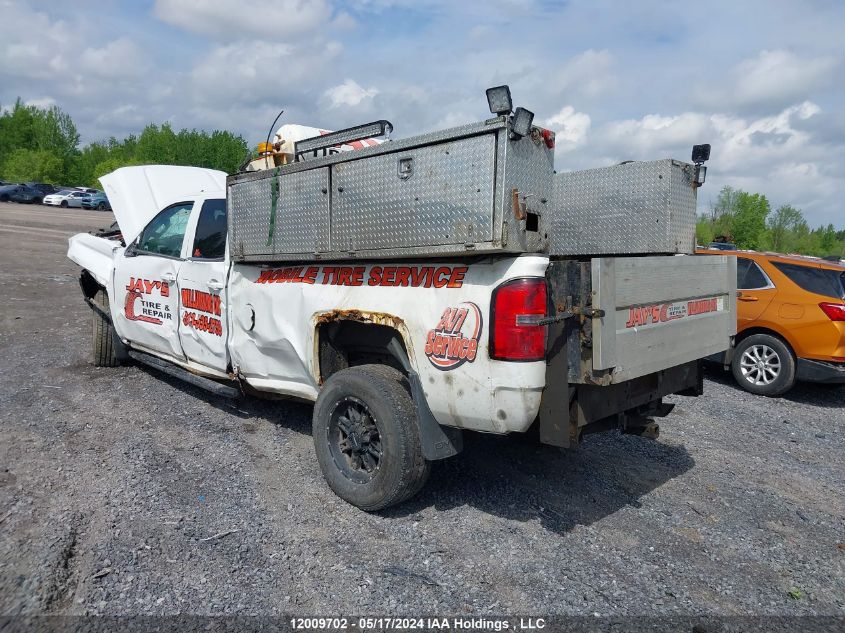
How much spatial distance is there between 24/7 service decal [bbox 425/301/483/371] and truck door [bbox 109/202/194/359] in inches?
116

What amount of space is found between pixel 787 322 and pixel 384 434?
18.8ft

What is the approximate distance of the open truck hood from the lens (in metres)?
6.56

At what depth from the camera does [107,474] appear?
4.12 meters

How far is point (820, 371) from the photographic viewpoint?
684 cm

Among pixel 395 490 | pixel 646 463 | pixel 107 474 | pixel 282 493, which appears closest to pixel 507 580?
pixel 395 490

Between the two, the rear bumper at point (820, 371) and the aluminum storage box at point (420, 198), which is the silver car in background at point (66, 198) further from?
the rear bumper at point (820, 371)

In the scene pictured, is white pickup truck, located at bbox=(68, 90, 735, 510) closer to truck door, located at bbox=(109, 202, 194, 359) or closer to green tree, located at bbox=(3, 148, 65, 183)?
truck door, located at bbox=(109, 202, 194, 359)

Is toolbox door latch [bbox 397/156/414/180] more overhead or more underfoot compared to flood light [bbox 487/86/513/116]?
more underfoot

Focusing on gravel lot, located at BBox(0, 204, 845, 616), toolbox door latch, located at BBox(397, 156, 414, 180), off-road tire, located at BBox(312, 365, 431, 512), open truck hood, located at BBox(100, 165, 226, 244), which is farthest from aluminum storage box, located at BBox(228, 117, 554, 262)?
open truck hood, located at BBox(100, 165, 226, 244)

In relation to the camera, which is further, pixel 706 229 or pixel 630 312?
pixel 706 229

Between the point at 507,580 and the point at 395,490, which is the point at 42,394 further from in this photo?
the point at 507,580

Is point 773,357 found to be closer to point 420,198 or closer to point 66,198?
point 420,198

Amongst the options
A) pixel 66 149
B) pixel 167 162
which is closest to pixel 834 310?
pixel 167 162

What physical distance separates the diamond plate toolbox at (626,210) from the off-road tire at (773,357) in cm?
321
